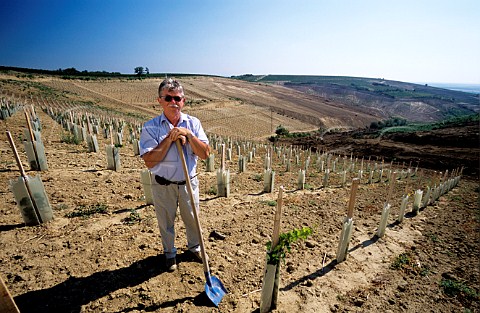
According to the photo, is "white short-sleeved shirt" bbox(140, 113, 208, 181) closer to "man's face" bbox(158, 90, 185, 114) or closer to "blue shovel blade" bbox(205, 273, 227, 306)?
"man's face" bbox(158, 90, 185, 114)

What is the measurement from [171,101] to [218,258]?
7.18 feet

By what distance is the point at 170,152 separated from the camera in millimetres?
2543

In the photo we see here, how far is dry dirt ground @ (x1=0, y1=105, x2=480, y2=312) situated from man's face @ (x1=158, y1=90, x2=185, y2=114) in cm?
194

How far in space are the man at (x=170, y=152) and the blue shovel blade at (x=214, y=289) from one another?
55 cm

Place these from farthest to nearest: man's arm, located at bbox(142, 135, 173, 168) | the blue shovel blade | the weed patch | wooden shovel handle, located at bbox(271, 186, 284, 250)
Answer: the weed patch < the blue shovel blade < man's arm, located at bbox(142, 135, 173, 168) < wooden shovel handle, located at bbox(271, 186, 284, 250)

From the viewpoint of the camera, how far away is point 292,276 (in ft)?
10.3

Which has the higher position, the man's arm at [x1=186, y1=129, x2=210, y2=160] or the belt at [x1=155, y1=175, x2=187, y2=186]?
the man's arm at [x1=186, y1=129, x2=210, y2=160]

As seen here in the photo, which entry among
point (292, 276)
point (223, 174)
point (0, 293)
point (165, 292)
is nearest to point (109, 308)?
point (165, 292)

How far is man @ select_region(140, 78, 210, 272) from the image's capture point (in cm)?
242

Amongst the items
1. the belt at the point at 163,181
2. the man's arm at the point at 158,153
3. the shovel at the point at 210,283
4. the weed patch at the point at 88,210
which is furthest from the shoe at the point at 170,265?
the weed patch at the point at 88,210

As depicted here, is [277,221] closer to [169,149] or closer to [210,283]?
[210,283]

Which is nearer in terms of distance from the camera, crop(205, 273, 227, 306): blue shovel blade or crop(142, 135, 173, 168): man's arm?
crop(142, 135, 173, 168): man's arm

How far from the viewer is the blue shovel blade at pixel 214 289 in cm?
247

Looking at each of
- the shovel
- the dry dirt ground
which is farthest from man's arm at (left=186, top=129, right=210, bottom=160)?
the dry dirt ground
